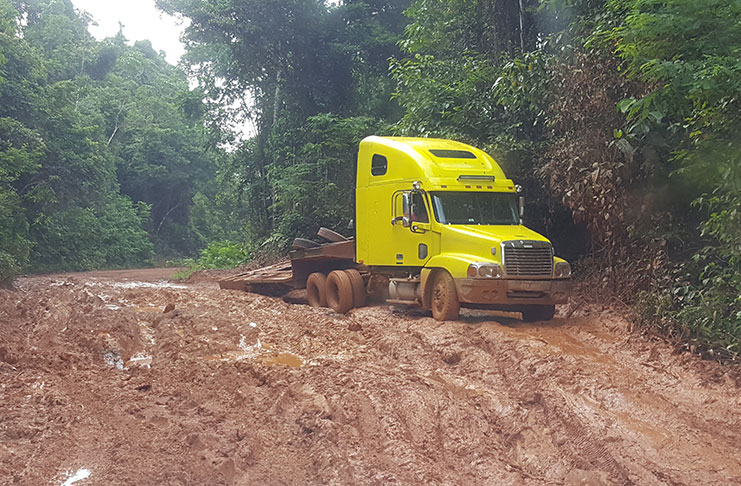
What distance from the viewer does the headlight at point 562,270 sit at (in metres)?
11.2

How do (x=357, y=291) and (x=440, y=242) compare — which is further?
(x=357, y=291)

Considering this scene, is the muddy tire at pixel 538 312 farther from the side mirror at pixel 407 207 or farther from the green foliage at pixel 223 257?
the green foliage at pixel 223 257

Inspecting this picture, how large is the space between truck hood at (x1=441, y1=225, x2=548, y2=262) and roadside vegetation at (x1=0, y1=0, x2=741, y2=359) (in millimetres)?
1586

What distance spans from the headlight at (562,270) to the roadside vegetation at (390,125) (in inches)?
46.4

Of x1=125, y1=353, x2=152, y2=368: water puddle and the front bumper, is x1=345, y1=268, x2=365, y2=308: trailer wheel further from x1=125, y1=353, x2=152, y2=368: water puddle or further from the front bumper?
x1=125, y1=353, x2=152, y2=368: water puddle

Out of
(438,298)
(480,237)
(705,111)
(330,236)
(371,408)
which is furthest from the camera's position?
(330,236)

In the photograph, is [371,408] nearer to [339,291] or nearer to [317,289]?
[339,291]

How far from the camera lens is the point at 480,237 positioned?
11258 millimetres

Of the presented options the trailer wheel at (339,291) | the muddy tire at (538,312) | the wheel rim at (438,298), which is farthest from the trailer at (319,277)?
the muddy tire at (538,312)

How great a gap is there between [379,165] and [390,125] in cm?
927

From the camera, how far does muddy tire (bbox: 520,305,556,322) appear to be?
11.8m

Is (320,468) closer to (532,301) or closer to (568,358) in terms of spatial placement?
(568,358)

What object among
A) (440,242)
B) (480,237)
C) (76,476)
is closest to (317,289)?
(440,242)

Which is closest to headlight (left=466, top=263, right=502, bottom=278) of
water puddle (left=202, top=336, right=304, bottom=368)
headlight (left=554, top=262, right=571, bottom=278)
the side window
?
headlight (left=554, top=262, right=571, bottom=278)
